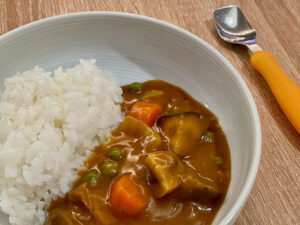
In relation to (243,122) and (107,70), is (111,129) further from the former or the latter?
(243,122)

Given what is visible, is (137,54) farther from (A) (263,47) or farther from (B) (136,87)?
(A) (263,47)

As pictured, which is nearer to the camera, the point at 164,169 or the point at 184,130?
the point at 164,169

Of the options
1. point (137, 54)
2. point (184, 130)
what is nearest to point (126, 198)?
point (184, 130)

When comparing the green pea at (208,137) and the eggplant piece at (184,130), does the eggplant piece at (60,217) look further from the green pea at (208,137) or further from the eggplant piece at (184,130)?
the green pea at (208,137)

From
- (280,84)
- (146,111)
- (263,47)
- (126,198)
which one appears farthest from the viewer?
(263,47)

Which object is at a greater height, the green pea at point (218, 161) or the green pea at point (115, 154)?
the green pea at point (115, 154)

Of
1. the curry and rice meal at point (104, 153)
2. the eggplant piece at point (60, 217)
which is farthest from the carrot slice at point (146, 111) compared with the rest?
the eggplant piece at point (60, 217)
